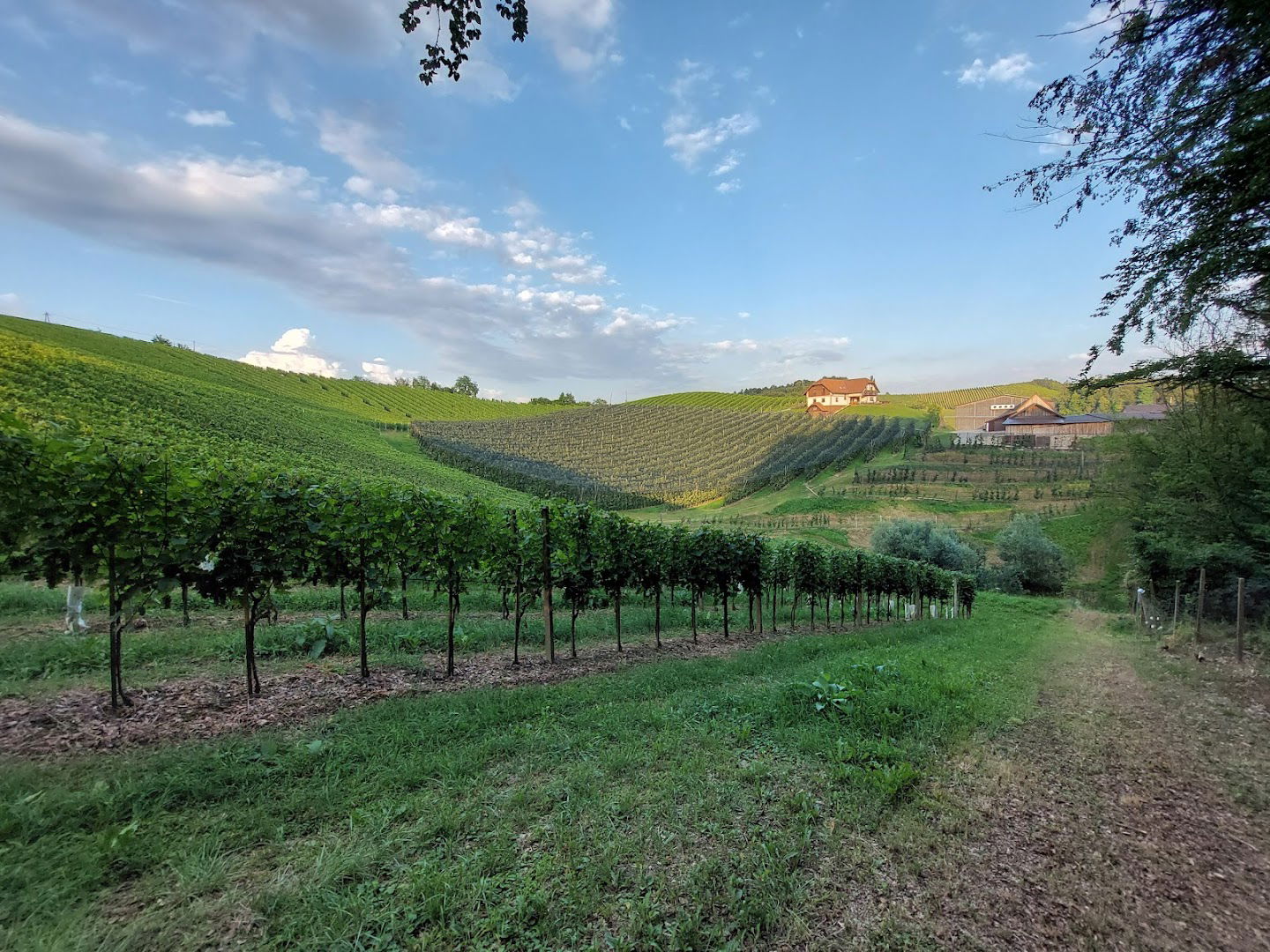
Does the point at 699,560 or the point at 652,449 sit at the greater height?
the point at 652,449

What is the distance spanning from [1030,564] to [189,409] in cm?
5806

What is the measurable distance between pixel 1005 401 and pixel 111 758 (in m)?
117

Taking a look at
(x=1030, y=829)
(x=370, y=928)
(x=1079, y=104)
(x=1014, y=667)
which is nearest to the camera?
(x=370, y=928)

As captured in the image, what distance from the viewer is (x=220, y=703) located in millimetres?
5254

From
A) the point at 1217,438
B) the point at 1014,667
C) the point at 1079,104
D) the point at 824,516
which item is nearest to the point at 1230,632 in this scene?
the point at 1217,438

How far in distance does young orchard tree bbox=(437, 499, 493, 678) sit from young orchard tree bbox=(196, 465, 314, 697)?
1.75m

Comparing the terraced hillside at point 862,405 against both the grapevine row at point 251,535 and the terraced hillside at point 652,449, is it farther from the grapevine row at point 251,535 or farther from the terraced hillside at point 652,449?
the grapevine row at point 251,535

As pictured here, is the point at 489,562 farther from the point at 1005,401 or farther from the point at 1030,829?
the point at 1005,401

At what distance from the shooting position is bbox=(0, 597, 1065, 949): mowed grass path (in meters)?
2.41

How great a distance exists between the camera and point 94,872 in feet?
8.42

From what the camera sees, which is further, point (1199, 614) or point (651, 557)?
point (1199, 614)

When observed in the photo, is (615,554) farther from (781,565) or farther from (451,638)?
(781,565)

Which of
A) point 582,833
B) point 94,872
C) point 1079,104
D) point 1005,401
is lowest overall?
point 582,833

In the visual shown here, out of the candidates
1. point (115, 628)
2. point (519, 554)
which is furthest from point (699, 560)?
point (115, 628)
